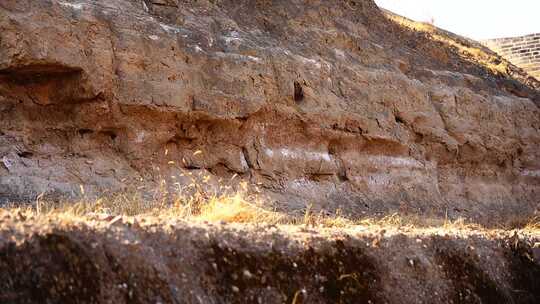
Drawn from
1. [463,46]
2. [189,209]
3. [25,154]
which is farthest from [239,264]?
[463,46]

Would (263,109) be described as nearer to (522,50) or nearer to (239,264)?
(239,264)

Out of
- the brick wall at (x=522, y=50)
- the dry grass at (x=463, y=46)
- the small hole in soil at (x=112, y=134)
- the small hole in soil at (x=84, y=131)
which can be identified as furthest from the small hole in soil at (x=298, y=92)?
the brick wall at (x=522, y=50)

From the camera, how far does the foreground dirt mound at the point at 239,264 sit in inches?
153

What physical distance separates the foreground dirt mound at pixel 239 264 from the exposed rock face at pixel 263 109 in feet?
9.46

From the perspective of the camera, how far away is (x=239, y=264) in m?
4.67

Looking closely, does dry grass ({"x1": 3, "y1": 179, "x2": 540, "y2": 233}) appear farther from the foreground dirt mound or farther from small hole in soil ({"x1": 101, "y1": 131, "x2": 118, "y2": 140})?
small hole in soil ({"x1": 101, "y1": 131, "x2": 118, "y2": 140})

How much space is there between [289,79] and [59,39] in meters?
3.18

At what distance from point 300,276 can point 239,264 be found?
477 millimetres

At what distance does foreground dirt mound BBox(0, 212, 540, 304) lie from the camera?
3883mm

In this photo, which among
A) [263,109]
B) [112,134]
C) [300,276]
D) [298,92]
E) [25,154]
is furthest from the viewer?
[298,92]

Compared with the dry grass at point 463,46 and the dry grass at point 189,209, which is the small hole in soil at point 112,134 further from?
the dry grass at point 463,46

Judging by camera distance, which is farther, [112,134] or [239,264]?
[112,134]

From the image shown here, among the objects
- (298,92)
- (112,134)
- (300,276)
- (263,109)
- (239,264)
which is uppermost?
(239,264)

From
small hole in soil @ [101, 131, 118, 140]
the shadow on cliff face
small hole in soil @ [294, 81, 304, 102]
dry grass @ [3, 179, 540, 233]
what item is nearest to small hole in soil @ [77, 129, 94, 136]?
small hole in soil @ [101, 131, 118, 140]
